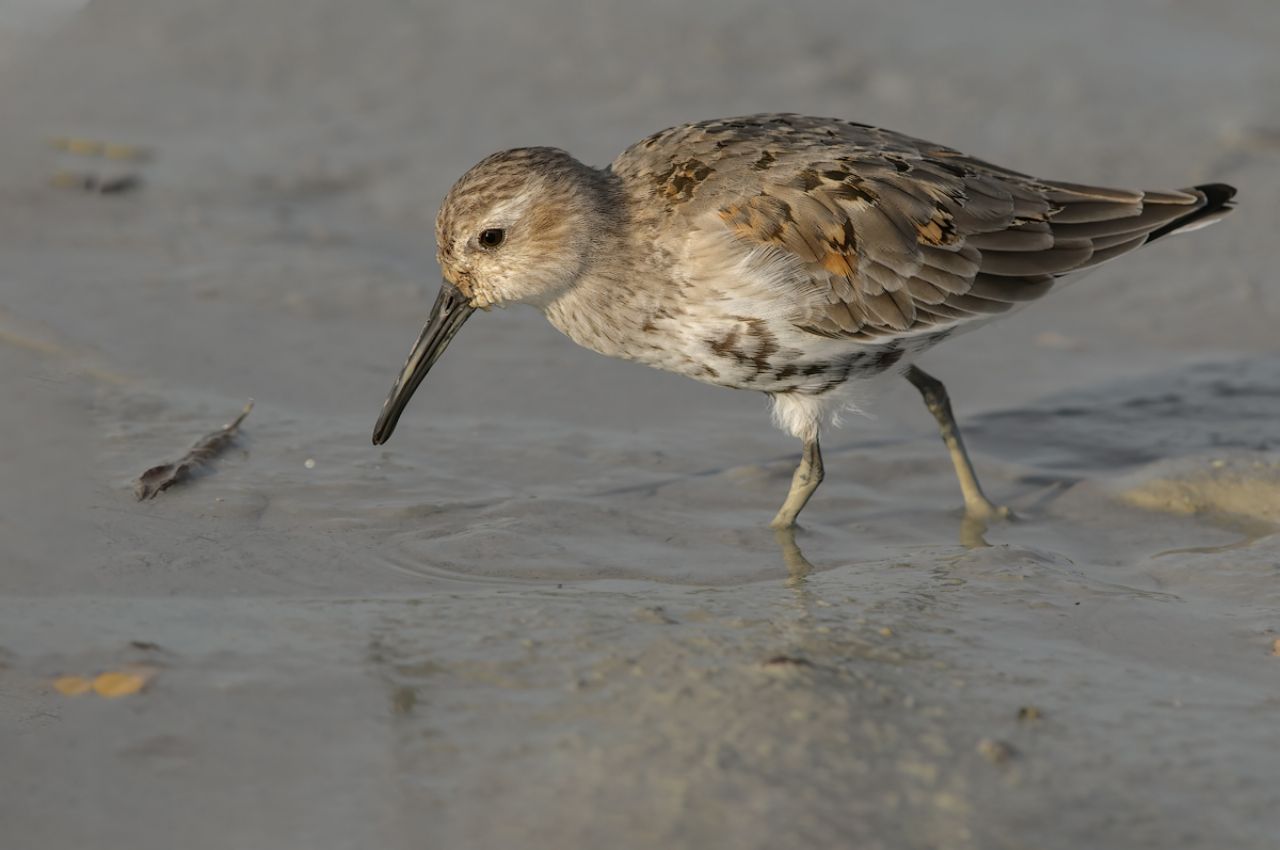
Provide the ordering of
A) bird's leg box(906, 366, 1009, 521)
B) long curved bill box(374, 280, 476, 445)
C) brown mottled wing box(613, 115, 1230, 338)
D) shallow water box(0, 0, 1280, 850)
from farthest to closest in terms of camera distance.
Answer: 1. bird's leg box(906, 366, 1009, 521)
2. long curved bill box(374, 280, 476, 445)
3. brown mottled wing box(613, 115, 1230, 338)
4. shallow water box(0, 0, 1280, 850)

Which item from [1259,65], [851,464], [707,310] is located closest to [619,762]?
[707,310]

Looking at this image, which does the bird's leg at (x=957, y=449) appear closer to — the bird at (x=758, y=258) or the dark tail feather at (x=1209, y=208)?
the bird at (x=758, y=258)

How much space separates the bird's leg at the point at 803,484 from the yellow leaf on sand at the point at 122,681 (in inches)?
122

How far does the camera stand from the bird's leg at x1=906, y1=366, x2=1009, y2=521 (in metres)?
7.67

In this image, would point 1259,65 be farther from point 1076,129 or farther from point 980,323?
point 980,323

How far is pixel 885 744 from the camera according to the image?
4945mm

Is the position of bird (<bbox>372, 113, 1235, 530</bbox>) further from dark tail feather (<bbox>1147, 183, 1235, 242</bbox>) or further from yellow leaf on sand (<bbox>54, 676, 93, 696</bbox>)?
yellow leaf on sand (<bbox>54, 676, 93, 696</bbox>)

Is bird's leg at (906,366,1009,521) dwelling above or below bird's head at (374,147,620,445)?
below

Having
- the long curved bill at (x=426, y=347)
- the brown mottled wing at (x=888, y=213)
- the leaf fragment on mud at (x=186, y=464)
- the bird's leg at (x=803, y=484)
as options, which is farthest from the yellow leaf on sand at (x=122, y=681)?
the brown mottled wing at (x=888, y=213)

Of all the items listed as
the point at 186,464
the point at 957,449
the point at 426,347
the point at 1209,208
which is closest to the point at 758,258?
the point at 957,449

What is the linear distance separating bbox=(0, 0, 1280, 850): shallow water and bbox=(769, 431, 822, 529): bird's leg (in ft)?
0.47

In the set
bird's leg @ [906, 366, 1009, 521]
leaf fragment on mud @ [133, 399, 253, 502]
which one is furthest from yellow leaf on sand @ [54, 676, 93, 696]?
bird's leg @ [906, 366, 1009, 521]

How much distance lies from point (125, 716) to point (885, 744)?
242 cm

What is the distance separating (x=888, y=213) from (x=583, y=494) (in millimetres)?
1964
